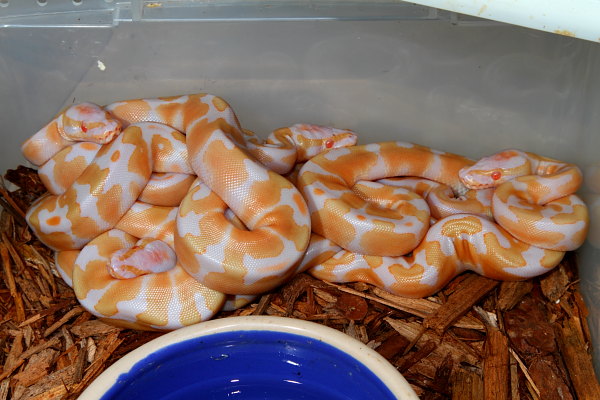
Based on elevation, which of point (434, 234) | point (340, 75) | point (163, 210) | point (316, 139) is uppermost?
point (340, 75)

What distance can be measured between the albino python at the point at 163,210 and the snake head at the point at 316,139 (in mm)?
117

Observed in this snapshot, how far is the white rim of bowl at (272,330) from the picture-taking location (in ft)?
6.12

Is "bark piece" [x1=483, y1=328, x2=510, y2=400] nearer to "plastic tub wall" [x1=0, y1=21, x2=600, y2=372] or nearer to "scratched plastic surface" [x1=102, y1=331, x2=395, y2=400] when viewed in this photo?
"scratched plastic surface" [x1=102, y1=331, x2=395, y2=400]

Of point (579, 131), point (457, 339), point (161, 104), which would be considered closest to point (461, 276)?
point (457, 339)

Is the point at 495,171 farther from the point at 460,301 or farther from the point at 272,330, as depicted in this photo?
the point at 272,330

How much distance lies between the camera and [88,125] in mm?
2994

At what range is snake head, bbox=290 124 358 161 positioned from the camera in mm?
3336

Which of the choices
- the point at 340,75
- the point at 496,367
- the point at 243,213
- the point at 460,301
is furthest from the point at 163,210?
the point at 496,367

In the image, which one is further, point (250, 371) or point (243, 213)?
point (243, 213)

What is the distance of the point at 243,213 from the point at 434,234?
904 millimetres

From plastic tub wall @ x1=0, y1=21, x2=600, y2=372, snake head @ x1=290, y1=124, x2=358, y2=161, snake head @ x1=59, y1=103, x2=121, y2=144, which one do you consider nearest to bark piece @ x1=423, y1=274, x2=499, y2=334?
plastic tub wall @ x1=0, y1=21, x2=600, y2=372

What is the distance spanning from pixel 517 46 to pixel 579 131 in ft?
1.81

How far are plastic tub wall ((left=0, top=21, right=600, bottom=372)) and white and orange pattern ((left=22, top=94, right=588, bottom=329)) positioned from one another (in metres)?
0.31

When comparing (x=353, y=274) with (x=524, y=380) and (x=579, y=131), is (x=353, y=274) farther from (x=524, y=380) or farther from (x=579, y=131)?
(x=579, y=131)
